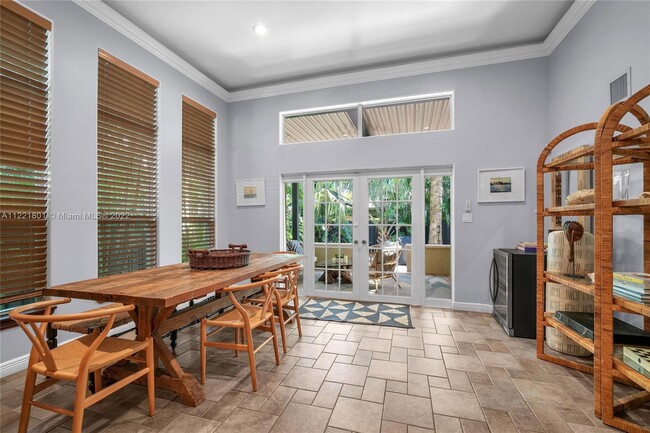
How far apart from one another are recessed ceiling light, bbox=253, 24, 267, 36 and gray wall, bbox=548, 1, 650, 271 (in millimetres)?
3184

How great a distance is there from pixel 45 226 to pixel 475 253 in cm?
448

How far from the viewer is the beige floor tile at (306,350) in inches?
98.3

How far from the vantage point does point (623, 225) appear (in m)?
2.29

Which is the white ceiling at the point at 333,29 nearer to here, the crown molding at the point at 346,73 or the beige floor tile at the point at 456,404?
the crown molding at the point at 346,73

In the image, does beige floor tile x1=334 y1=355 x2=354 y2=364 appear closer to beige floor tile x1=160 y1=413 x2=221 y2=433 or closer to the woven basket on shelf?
beige floor tile x1=160 y1=413 x2=221 y2=433

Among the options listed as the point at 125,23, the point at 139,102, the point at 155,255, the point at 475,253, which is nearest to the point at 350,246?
the point at 475,253

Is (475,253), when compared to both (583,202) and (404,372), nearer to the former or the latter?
(583,202)

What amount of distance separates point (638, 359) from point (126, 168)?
4349 mm

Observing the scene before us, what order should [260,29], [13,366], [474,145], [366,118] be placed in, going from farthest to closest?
[366,118] → [474,145] → [260,29] → [13,366]

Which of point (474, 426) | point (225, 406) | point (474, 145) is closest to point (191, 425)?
point (225, 406)

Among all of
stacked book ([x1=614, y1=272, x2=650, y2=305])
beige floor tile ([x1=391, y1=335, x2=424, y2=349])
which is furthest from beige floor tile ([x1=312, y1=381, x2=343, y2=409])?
stacked book ([x1=614, y1=272, x2=650, y2=305])

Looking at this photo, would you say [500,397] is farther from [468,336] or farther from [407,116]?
[407,116]

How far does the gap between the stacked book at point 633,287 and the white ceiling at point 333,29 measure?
2.73 meters

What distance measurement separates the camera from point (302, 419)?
1.70 m
